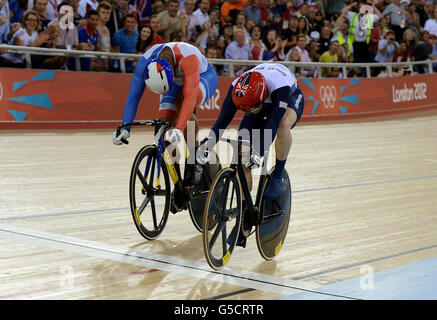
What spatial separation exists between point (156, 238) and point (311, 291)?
4.77 feet

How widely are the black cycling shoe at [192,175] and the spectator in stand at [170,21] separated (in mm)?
7260

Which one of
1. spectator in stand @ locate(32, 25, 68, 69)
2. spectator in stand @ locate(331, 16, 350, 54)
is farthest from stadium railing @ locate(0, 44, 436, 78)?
spectator in stand @ locate(331, 16, 350, 54)

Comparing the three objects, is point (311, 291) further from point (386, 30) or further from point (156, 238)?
point (386, 30)

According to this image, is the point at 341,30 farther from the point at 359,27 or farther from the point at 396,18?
the point at 396,18

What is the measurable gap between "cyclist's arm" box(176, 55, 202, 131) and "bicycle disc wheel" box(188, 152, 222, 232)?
52cm

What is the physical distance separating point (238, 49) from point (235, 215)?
30.7ft

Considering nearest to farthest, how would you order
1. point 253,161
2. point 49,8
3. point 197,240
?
point 253,161 < point 197,240 < point 49,8

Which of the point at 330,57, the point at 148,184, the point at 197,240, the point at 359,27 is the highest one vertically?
the point at 359,27

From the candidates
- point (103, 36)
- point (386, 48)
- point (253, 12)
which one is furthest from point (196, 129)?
point (386, 48)

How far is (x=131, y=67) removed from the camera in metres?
11.1

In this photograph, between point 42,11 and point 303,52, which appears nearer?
point 42,11

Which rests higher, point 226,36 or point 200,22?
point 200,22

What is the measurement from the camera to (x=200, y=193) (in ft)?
14.9

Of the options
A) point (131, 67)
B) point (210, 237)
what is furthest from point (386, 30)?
point (210, 237)
